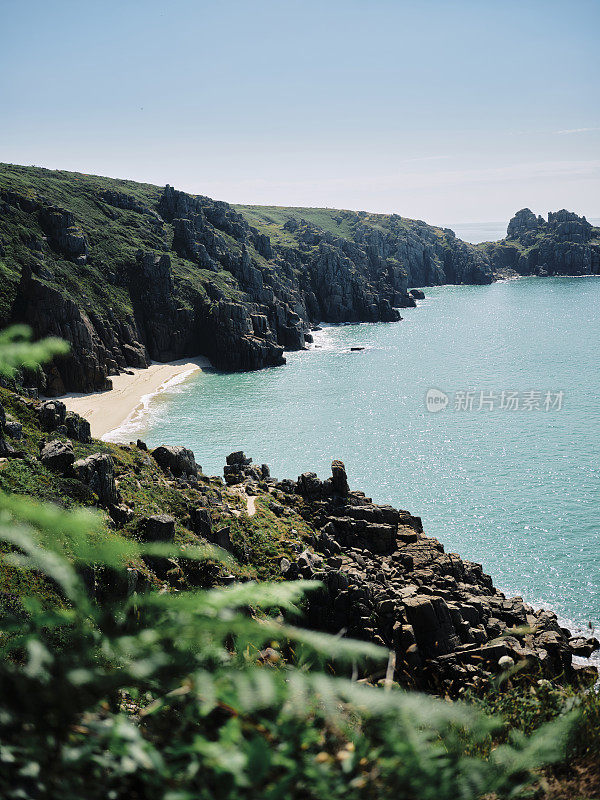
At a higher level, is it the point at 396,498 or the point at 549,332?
the point at 549,332

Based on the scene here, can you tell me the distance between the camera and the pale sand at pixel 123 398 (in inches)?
2048

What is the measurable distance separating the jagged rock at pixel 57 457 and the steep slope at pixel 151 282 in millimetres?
42776

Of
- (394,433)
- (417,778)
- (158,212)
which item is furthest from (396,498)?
(158,212)

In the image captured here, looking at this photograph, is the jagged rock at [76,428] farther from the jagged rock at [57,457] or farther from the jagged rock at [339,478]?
the jagged rock at [339,478]

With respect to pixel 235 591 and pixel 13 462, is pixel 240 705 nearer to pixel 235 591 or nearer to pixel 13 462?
pixel 235 591

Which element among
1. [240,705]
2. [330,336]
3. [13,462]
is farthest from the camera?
[330,336]

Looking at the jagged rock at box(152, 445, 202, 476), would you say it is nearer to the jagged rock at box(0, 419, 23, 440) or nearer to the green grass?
the green grass

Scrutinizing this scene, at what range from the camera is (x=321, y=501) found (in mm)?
25453

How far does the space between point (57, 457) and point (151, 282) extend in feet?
240

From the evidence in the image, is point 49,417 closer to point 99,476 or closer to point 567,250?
point 99,476

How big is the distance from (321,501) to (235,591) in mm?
23903

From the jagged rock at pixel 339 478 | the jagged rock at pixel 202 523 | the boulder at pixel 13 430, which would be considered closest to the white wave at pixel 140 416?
the jagged rock at pixel 339 478

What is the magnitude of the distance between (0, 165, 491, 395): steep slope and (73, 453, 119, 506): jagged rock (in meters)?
43.5

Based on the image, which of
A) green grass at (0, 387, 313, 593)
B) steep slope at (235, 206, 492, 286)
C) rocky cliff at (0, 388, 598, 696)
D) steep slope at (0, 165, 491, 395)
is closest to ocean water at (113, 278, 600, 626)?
rocky cliff at (0, 388, 598, 696)
